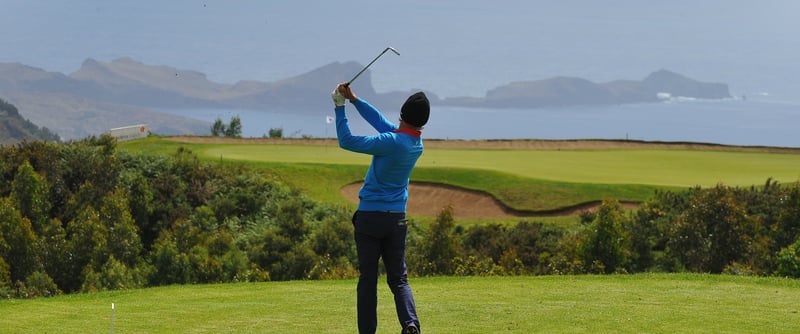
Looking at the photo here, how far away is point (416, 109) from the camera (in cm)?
940

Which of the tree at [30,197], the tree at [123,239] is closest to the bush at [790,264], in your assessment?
the tree at [123,239]

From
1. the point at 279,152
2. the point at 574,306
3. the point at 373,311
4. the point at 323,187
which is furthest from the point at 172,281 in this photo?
the point at 279,152

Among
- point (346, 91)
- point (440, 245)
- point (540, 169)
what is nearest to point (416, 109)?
point (346, 91)

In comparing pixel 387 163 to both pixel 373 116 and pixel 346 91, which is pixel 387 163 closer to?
pixel 373 116

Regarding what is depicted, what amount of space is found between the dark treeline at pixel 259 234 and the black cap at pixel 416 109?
38.0 ft

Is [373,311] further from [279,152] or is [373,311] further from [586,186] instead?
[279,152]

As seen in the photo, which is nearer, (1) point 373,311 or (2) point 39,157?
(1) point 373,311

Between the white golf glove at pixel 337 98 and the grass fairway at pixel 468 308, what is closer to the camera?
the white golf glove at pixel 337 98

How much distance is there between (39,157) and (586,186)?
23.0 m

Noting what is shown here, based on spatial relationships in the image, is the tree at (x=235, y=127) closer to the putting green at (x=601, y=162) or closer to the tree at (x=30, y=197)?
the putting green at (x=601, y=162)

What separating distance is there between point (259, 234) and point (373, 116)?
26.3 m

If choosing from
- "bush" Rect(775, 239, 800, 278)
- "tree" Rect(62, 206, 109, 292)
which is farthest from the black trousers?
"tree" Rect(62, 206, 109, 292)

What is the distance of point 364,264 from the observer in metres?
9.57

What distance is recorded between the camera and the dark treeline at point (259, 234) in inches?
1015
